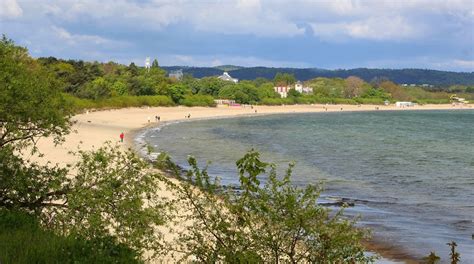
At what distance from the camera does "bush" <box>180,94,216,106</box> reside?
150875 mm

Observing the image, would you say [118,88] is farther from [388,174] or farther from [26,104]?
[26,104]

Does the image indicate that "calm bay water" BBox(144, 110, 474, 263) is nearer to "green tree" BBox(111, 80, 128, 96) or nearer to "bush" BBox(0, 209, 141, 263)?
"bush" BBox(0, 209, 141, 263)

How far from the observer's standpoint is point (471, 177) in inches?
1553

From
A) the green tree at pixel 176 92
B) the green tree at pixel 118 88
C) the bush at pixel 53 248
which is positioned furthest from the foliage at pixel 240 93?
the bush at pixel 53 248

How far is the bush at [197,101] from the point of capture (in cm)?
15088

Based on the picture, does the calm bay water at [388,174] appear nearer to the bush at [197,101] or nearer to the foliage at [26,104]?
the foliage at [26,104]

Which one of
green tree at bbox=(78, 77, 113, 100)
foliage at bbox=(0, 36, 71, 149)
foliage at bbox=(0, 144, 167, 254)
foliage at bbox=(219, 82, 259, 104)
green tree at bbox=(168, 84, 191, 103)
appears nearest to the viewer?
foliage at bbox=(0, 144, 167, 254)

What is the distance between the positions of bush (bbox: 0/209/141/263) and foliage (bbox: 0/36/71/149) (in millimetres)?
2320

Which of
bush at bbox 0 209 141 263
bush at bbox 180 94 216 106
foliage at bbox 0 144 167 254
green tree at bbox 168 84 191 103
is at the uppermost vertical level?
foliage at bbox 0 144 167 254

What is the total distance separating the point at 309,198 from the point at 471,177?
36.2 m

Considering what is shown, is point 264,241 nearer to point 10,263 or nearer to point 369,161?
point 10,263

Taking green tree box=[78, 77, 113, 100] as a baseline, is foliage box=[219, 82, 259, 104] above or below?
below

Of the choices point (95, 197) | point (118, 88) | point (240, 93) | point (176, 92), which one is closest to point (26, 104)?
point (95, 197)

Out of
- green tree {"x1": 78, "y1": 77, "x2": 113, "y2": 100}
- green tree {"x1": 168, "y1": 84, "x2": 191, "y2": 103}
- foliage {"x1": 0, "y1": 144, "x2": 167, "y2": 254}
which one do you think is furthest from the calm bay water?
green tree {"x1": 168, "y1": 84, "x2": 191, "y2": 103}
